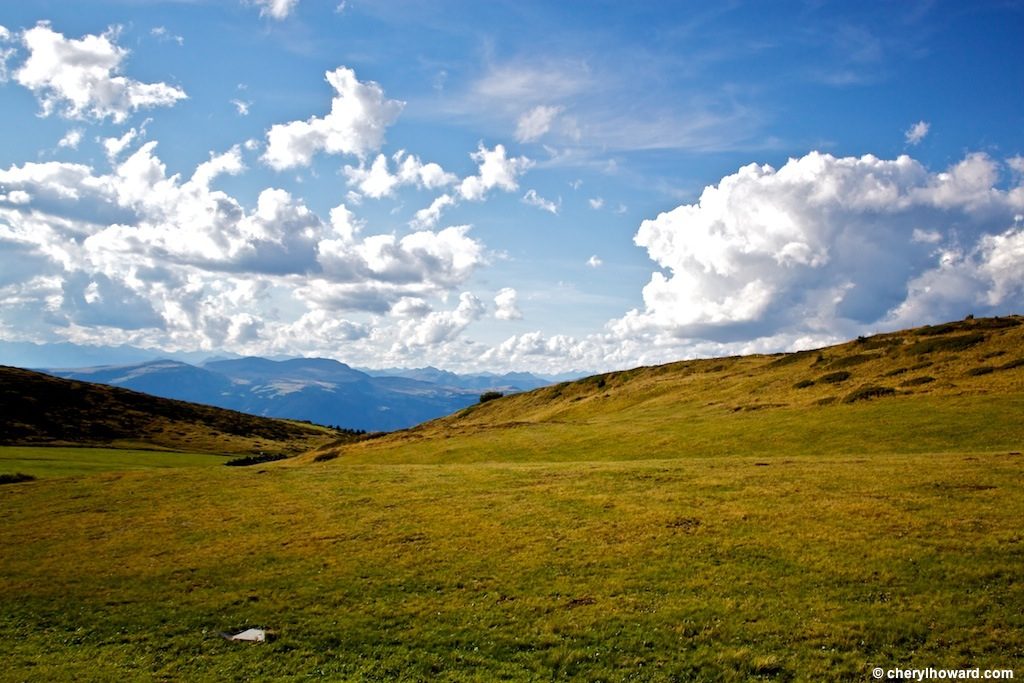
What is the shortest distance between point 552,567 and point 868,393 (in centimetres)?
5225

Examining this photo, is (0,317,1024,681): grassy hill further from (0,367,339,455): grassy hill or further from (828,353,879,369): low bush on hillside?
(0,367,339,455): grassy hill

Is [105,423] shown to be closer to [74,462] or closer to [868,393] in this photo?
[74,462]

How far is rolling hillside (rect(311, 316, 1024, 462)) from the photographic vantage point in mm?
48500

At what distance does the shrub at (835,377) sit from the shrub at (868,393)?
10782 millimetres

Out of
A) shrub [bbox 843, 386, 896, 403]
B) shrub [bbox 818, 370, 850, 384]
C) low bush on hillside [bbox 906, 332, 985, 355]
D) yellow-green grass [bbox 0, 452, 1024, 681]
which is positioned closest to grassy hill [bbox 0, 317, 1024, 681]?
yellow-green grass [bbox 0, 452, 1024, 681]

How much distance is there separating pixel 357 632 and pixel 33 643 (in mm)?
13190

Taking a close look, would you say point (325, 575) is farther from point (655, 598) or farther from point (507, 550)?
point (655, 598)

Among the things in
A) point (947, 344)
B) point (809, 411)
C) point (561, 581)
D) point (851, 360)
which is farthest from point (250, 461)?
point (947, 344)

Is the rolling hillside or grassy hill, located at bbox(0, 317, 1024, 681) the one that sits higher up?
the rolling hillside

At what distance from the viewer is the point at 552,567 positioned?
25.6m

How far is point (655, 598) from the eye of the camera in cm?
2198

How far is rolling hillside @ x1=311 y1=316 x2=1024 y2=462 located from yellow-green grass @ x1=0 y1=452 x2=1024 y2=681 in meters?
11.4

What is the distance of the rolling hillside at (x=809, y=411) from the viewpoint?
48.5m

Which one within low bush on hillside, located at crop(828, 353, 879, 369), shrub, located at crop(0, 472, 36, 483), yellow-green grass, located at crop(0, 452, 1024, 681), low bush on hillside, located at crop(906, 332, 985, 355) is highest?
low bush on hillside, located at crop(906, 332, 985, 355)
